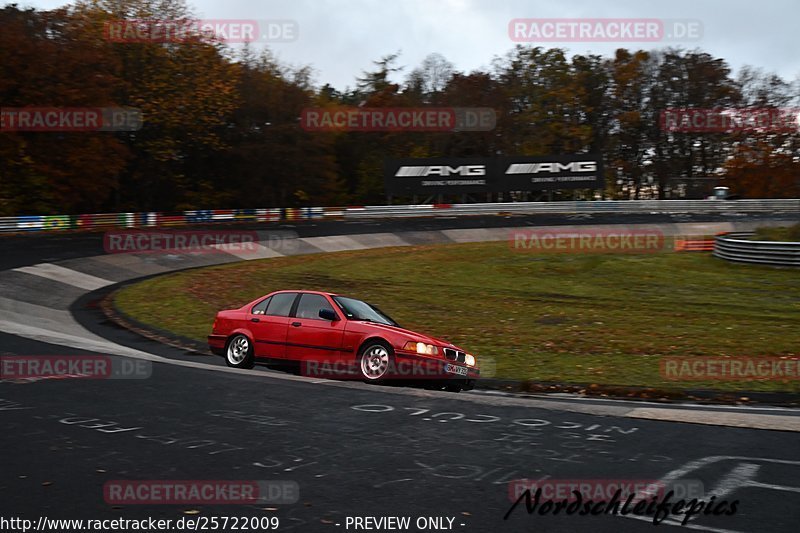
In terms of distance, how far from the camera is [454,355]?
11.8 m

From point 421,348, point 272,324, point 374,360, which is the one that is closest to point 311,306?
point 272,324

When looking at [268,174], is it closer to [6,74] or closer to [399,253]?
[6,74]

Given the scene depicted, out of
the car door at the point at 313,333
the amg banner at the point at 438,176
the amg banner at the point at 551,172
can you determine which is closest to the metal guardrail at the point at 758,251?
the car door at the point at 313,333

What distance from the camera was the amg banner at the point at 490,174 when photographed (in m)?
52.7

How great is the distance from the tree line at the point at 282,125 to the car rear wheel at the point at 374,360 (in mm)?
36020

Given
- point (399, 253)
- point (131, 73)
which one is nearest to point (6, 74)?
point (131, 73)

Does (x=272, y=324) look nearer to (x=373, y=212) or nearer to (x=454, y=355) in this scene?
(x=454, y=355)

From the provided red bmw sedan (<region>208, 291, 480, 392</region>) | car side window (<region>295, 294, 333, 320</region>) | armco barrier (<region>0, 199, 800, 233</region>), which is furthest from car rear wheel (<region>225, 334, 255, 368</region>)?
armco barrier (<region>0, 199, 800, 233</region>)

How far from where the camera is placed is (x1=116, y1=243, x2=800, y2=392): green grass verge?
1510 centimetres

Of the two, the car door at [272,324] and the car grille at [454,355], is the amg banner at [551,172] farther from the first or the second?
the car grille at [454,355]

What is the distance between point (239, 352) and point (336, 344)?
2.14 meters

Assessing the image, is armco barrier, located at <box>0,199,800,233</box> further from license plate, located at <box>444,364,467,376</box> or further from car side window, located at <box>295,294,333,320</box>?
license plate, located at <box>444,364,467,376</box>

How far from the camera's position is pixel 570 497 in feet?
20.2

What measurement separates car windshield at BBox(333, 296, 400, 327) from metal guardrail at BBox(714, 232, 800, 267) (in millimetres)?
18573
